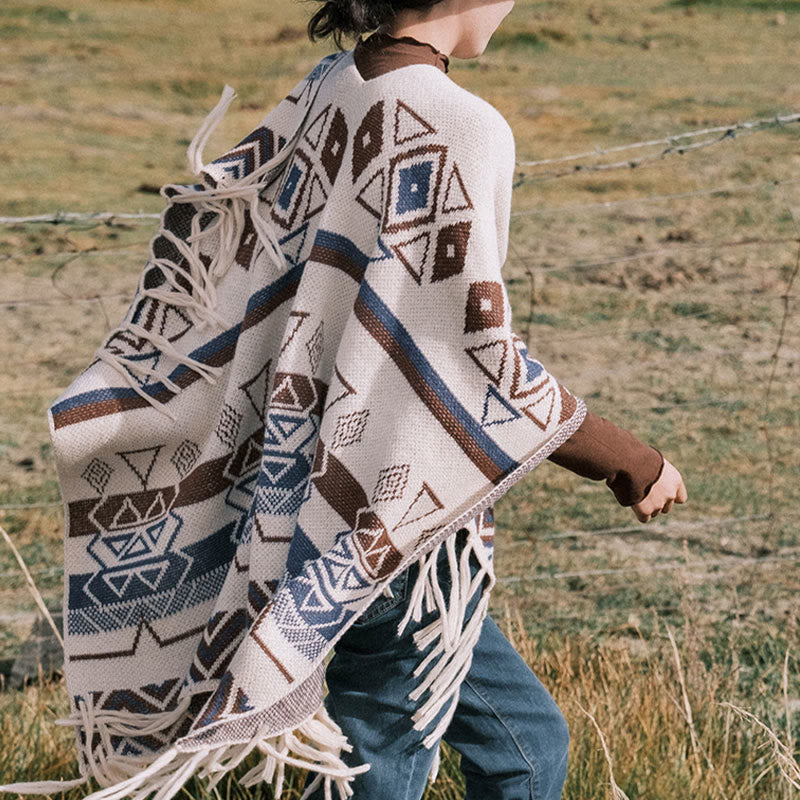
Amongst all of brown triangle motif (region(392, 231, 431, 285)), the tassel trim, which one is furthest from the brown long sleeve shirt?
brown triangle motif (region(392, 231, 431, 285))

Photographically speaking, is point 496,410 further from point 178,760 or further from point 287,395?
point 178,760

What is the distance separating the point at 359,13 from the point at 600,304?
5.60 m

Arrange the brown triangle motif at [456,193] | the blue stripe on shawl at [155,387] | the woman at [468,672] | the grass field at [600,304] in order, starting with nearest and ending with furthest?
the brown triangle motif at [456,193]
the woman at [468,672]
the blue stripe on shawl at [155,387]
the grass field at [600,304]

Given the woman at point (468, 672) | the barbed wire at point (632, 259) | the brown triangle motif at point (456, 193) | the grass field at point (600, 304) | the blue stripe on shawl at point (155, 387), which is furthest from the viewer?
the barbed wire at point (632, 259)

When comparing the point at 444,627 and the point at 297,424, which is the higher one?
the point at 297,424

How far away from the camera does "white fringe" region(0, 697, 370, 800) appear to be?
1.65m

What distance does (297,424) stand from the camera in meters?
1.71

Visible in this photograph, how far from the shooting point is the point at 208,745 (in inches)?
65.1

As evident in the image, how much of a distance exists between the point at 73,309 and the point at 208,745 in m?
6.00

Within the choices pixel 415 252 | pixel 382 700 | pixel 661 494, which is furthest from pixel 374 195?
pixel 382 700

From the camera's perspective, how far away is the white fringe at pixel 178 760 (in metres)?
1.65

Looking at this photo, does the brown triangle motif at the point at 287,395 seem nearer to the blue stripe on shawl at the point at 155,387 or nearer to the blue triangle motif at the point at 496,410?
the blue stripe on shawl at the point at 155,387

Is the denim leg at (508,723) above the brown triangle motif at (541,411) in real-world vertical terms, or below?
below

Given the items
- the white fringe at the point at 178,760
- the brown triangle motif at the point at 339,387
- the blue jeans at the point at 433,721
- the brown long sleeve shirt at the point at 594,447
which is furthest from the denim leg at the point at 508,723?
the brown triangle motif at the point at 339,387
